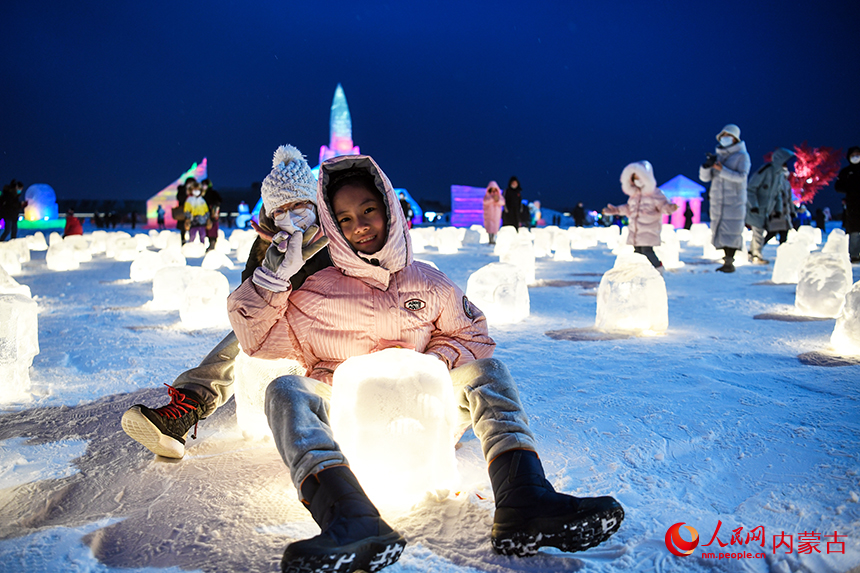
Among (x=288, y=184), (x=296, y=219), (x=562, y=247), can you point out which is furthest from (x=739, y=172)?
(x=296, y=219)

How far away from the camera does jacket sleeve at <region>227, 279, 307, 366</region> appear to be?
208cm

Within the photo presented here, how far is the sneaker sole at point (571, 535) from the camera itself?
4.90 feet

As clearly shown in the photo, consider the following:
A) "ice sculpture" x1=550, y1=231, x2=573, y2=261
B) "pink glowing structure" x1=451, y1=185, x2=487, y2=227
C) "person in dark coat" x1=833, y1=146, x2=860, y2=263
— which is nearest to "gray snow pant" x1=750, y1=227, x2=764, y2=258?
"person in dark coat" x1=833, y1=146, x2=860, y2=263

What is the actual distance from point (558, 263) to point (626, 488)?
30.2 feet

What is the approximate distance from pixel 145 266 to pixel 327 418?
7442 millimetres

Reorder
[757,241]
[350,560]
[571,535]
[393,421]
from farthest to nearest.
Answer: [757,241] → [393,421] → [571,535] → [350,560]

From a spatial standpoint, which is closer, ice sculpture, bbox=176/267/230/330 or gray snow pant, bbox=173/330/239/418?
gray snow pant, bbox=173/330/239/418

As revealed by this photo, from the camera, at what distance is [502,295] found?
5.04 meters

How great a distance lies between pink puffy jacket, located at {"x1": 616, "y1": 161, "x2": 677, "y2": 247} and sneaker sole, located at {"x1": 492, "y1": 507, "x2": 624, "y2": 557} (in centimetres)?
667

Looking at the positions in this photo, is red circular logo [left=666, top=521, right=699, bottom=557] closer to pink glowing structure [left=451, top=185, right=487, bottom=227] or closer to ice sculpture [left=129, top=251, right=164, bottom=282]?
ice sculpture [left=129, top=251, right=164, bottom=282]

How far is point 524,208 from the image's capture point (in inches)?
750

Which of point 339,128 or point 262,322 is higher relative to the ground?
point 339,128

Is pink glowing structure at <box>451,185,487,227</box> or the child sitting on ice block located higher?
pink glowing structure at <box>451,185,487,227</box>

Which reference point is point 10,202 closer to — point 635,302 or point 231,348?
point 231,348
